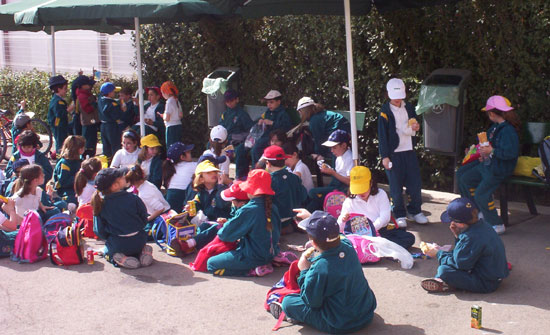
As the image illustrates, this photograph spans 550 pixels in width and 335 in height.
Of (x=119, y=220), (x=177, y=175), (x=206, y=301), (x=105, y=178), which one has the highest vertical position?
(x=105, y=178)

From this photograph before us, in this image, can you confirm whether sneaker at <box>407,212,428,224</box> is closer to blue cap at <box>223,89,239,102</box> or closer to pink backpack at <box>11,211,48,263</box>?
blue cap at <box>223,89,239,102</box>

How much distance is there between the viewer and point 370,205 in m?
7.42

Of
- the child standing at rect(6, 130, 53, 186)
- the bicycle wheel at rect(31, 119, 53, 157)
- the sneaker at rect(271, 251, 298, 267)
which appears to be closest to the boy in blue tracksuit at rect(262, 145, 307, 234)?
the sneaker at rect(271, 251, 298, 267)

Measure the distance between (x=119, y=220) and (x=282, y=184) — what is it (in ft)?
5.80

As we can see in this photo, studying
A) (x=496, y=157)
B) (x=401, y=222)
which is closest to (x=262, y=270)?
(x=401, y=222)

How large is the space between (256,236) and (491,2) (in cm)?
438

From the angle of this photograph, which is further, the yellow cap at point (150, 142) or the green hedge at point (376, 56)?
the yellow cap at point (150, 142)

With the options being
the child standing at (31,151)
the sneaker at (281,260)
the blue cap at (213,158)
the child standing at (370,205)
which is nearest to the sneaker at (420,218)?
the child standing at (370,205)

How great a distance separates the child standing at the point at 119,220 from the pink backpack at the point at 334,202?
7.17ft

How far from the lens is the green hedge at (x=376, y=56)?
28.6ft

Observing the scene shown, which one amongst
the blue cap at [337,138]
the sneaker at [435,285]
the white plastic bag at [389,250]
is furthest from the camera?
the blue cap at [337,138]

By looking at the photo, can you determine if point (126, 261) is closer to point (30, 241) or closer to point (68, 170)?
point (30, 241)

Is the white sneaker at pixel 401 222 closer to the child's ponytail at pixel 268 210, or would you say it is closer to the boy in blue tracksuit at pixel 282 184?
the boy in blue tracksuit at pixel 282 184

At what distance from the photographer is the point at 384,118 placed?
331 inches
